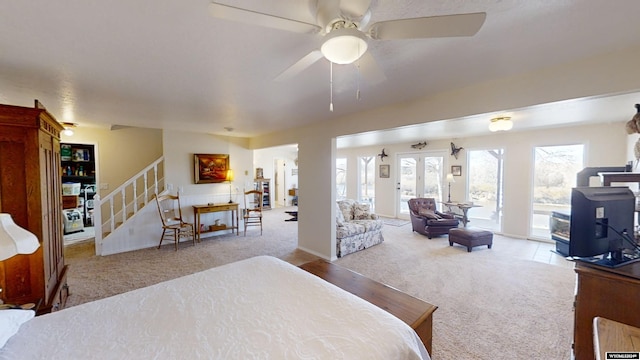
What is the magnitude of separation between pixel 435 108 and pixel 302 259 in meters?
3.01

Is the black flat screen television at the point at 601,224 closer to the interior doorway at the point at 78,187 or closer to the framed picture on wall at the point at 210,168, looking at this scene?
the framed picture on wall at the point at 210,168

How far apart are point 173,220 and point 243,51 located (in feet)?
14.4

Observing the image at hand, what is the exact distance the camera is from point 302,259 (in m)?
4.16

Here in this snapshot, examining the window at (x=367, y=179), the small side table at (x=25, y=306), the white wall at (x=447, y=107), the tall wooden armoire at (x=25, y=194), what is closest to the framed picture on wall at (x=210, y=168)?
the white wall at (x=447, y=107)

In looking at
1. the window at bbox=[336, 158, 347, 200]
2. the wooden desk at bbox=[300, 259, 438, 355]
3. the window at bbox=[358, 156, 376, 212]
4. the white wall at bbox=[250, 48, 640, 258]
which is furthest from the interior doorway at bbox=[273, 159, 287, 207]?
the wooden desk at bbox=[300, 259, 438, 355]

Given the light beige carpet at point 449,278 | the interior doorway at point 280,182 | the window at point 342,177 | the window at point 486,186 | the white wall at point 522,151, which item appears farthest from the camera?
the interior doorway at point 280,182

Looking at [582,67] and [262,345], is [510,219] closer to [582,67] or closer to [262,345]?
[582,67]

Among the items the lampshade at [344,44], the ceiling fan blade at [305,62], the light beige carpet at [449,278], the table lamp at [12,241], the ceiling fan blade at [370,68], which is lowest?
the light beige carpet at [449,278]

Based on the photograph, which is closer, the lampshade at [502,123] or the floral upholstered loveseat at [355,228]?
the lampshade at [502,123]

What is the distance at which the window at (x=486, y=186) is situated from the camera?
5738 millimetres

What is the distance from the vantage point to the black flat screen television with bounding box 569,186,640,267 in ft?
4.92

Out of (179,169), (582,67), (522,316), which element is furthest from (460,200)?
(179,169)

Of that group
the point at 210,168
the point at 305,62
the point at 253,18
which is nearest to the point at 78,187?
the point at 210,168

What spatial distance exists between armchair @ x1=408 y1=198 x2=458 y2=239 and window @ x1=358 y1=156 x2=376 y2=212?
2303 mm
